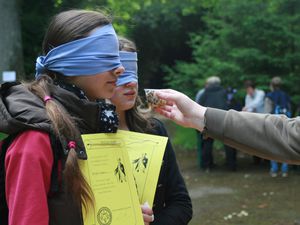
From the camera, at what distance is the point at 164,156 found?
9.10 ft

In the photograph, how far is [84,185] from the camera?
1.82 meters

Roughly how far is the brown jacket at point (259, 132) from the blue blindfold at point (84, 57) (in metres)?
0.68

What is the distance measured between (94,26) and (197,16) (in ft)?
80.6

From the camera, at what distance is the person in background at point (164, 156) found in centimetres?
268

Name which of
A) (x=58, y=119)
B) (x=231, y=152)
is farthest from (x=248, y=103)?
(x=58, y=119)

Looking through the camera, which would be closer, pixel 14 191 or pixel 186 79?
pixel 14 191

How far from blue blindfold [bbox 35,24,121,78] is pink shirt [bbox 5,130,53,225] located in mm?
370

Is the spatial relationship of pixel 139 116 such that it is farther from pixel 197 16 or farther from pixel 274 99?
pixel 197 16

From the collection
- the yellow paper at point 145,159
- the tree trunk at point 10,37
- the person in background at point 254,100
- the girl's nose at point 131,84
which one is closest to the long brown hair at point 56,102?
the yellow paper at point 145,159

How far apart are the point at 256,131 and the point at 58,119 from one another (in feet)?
3.59

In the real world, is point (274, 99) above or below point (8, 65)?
below

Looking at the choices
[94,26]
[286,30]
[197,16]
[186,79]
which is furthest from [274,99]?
[197,16]

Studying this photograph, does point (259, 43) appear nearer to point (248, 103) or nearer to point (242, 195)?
point (248, 103)

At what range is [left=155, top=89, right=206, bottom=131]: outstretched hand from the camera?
2.55m
